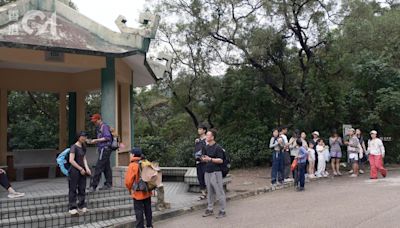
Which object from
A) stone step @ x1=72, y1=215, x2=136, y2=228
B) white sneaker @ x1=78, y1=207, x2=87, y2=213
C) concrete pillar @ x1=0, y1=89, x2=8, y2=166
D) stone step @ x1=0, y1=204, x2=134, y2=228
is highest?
concrete pillar @ x1=0, y1=89, x2=8, y2=166

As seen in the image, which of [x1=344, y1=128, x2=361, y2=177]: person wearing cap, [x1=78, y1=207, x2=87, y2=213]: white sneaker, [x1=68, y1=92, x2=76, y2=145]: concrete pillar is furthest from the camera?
[x1=344, y1=128, x2=361, y2=177]: person wearing cap

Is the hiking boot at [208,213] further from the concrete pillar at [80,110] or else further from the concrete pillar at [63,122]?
the concrete pillar at [63,122]

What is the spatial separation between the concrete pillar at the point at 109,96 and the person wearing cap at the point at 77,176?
195cm

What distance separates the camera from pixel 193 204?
380 inches

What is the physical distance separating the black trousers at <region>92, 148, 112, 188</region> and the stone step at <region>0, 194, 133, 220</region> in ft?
1.34

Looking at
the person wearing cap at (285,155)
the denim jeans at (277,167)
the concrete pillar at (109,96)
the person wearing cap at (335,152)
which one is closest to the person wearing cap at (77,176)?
the concrete pillar at (109,96)

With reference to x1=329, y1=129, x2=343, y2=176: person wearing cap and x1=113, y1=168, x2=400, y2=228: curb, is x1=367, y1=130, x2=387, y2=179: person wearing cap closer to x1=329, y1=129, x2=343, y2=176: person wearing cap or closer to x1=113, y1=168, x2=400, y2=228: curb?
x1=329, y1=129, x2=343, y2=176: person wearing cap

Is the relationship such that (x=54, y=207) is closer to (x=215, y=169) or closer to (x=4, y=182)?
(x=4, y=182)

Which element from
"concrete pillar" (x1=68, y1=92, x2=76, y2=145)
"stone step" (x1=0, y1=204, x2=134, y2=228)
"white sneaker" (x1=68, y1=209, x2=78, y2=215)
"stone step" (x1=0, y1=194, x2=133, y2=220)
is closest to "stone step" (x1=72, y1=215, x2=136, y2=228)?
"stone step" (x1=0, y1=204, x2=134, y2=228)

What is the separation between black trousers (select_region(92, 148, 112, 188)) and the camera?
8859mm

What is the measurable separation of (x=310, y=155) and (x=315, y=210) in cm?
609

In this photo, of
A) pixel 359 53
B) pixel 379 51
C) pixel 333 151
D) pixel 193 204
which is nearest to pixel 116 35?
pixel 193 204

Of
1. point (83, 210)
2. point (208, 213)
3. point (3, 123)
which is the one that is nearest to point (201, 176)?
point (208, 213)

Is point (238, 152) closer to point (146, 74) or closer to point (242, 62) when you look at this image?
point (242, 62)
